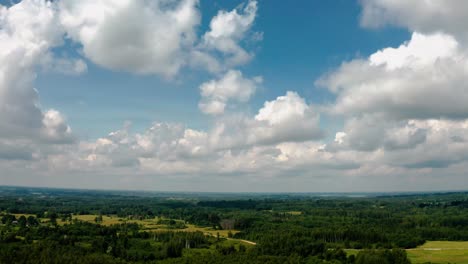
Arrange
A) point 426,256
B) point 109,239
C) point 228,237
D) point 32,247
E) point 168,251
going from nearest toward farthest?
point 32,247 → point 426,256 → point 168,251 → point 109,239 → point 228,237

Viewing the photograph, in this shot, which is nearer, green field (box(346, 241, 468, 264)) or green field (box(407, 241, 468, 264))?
green field (box(346, 241, 468, 264))

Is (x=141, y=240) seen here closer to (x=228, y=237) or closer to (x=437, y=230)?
(x=228, y=237)

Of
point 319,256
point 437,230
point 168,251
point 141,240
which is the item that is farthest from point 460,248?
point 141,240

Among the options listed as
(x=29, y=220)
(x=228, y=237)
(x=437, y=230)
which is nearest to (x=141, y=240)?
(x=228, y=237)

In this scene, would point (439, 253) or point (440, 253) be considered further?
point (439, 253)

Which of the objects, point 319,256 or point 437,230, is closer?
point 319,256

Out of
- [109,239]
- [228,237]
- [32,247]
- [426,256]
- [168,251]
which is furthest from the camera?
[228,237]

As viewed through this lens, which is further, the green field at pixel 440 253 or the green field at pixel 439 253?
the green field at pixel 440 253
